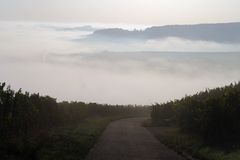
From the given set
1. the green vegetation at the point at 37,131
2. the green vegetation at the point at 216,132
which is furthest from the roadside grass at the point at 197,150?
the green vegetation at the point at 37,131

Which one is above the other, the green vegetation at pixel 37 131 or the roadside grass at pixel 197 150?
the green vegetation at pixel 37 131

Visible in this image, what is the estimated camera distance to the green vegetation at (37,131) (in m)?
25.3

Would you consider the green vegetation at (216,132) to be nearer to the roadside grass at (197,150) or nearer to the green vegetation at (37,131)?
the roadside grass at (197,150)

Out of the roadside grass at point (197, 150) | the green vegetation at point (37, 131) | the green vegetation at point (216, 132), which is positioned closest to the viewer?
the green vegetation at point (37, 131)

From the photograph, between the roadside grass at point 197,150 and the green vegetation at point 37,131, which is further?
the roadside grass at point 197,150

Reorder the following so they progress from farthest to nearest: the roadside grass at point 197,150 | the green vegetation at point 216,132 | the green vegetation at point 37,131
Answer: the green vegetation at point 216,132 → the roadside grass at point 197,150 → the green vegetation at point 37,131

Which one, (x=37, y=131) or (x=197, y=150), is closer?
(x=197, y=150)

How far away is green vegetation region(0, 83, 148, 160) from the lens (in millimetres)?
25334

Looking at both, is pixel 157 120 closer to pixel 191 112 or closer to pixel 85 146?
pixel 191 112

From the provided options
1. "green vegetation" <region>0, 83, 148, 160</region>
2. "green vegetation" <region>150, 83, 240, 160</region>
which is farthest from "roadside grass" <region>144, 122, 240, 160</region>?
"green vegetation" <region>0, 83, 148, 160</region>

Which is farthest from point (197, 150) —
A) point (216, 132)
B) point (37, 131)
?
point (37, 131)

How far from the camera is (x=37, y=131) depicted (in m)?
41.0

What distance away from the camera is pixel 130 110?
4862 inches

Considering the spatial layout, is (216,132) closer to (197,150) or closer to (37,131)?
(197,150)
